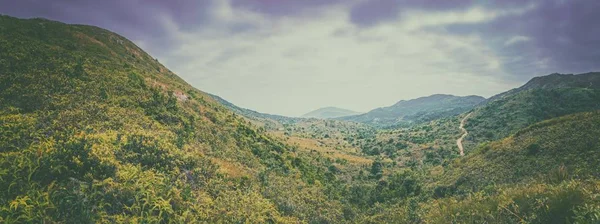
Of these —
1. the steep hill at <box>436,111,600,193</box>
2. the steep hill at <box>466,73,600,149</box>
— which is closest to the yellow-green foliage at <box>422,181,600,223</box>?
the steep hill at <box>436,111,600,193</box>

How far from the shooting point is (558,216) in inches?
442

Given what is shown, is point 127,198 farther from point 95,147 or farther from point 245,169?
point 245,169

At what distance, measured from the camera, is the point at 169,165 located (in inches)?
870

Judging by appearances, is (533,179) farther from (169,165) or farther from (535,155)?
(535,155)

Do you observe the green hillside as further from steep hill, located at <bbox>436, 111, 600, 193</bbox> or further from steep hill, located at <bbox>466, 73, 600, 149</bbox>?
steep hill, located at <bbox>466, 73, 600, 149</bbox>

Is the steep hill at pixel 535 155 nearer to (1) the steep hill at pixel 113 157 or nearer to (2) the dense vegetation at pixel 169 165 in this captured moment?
(2) the dense vegetation at pixel 169 165

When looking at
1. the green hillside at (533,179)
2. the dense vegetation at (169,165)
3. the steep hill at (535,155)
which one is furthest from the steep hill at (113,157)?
the steep hill at (535,155)

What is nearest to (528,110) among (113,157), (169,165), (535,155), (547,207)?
(535,155)

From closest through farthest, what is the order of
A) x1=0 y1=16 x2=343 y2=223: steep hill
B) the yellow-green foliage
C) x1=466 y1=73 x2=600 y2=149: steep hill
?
the yellow-green foliage
x1=0 y1=16 x2=343 y2=223: steep hill
x1=466 y1=73 x2=600 y2=149: steep hill

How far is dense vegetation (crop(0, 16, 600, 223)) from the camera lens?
14039mm

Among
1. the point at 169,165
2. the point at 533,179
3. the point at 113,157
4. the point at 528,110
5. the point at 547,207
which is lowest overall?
the point at 533,179

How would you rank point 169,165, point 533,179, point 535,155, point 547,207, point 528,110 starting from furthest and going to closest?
point 528,110, point 535,155, point 169,165, point 533,179, point 547,207

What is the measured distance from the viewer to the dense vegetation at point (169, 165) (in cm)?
1404

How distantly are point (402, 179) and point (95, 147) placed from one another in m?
53.8
